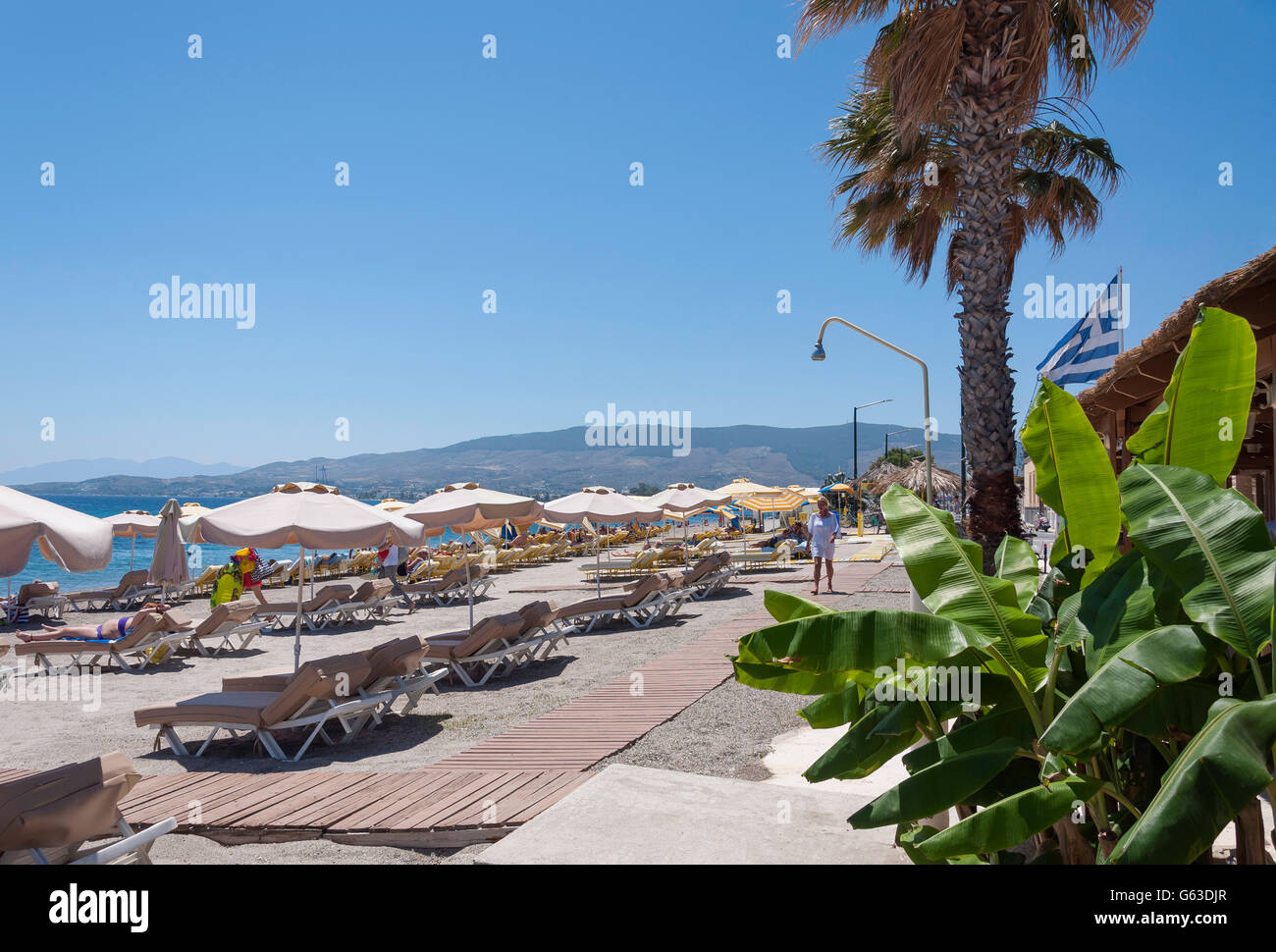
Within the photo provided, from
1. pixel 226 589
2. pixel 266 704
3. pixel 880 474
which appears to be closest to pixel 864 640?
pixel 266 704

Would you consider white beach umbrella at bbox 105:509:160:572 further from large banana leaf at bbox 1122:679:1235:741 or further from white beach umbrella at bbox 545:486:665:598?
large banana leaf at bbox 1122:679:1235:741

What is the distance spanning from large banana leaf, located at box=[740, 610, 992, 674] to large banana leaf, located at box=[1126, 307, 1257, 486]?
105cm

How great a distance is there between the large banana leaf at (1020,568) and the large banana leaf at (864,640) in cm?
78

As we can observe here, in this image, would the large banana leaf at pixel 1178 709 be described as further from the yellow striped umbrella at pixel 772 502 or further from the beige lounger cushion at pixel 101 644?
the yellow striped umbrella at pixel 772 502

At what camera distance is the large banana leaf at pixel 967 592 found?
9.43 ft

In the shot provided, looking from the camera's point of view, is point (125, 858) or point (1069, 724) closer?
point (1069, 724)

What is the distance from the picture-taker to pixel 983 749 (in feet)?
9.07

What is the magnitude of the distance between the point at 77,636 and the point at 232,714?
7.16 metres

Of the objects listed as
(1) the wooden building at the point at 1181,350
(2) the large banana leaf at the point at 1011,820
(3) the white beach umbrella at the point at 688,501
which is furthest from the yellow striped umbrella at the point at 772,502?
(2) the large banana leaf at the point at 1011,820

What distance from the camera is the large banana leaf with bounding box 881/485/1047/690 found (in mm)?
2873

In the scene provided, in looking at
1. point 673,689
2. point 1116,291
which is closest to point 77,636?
point 673,689

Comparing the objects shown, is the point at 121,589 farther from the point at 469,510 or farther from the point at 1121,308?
the point at 1121,308
